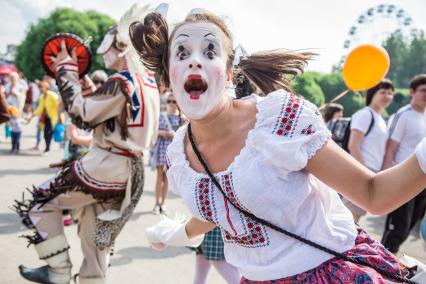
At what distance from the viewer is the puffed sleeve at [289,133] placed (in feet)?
4.29

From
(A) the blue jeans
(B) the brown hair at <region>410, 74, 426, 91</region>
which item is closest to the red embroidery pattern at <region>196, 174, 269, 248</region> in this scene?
(B) the brown hair at <region>410, 74, 426, 91</region>

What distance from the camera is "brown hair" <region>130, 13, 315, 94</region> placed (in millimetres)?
1655

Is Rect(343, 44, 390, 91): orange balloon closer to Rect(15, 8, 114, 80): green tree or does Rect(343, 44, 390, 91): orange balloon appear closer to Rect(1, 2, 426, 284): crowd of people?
Rect(1, 2, 426, 284): crowd of people

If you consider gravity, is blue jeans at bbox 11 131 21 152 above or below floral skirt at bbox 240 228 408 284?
below

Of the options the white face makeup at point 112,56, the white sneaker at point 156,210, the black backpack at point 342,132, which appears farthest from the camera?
the white sneaker at point 156,210

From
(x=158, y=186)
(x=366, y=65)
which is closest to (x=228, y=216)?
(x=366, y=65)

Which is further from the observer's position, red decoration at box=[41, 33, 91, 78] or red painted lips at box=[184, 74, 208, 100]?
red decoration at box=[41, 33, 91, 78]

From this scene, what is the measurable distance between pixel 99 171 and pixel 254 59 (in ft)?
4.86

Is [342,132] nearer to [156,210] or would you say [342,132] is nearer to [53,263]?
[156,210]

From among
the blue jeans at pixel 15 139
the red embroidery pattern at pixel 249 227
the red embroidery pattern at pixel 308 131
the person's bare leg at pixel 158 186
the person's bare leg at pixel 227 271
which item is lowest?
the blue jeans at pixel 15 139

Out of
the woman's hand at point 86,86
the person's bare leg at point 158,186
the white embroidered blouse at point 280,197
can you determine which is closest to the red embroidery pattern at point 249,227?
the white embroidered blouse at point 280,197

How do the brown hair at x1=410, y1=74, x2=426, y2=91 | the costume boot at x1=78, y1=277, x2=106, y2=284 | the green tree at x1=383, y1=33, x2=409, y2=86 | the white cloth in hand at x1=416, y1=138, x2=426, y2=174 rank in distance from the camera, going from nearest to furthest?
the white cloth in hand at x1=416, y1=138, x2=426, y2=174 → the costume boot at x1=78, y1=277, x2=106, y2=284 → the brown hair at x1=410, y1=74, x2=426, y2=91 → the green tree at x1=383, y1=33, x2=409, y2=86

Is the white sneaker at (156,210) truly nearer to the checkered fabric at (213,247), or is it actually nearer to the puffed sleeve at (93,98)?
the checkered fabric at (213,247)

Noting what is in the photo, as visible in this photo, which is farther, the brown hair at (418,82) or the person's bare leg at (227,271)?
the brown hair at (418,82)
